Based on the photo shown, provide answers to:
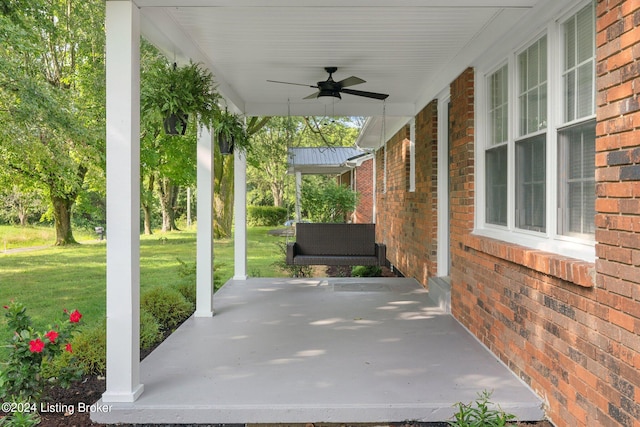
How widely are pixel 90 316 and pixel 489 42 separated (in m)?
7.26

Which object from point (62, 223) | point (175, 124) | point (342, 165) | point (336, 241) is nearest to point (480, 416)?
point (175, 124)

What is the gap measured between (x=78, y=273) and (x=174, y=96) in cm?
891

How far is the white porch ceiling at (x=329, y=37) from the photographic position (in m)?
3.42

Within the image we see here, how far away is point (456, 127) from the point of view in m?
4.99

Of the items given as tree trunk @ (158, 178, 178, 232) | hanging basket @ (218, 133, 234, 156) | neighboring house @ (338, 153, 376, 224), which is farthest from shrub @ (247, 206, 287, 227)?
hanging basket @ (218, 133, 234, 156)

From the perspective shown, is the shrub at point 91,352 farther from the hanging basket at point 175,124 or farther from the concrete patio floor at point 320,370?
the hanging basket at point 175,124

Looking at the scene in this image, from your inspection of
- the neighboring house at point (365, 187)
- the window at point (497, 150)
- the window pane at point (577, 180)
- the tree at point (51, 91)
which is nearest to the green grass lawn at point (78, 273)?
the tree at point (51, 91)

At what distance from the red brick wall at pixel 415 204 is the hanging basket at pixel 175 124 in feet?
11.7

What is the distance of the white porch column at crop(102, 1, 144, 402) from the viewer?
3.03 meters

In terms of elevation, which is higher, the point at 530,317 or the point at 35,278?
the point at 530,317

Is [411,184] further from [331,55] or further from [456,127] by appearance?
[331,55]

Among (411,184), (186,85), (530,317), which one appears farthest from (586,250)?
(411,184)

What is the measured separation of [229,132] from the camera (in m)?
4.79

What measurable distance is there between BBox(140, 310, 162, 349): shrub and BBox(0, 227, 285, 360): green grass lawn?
1.64 m
